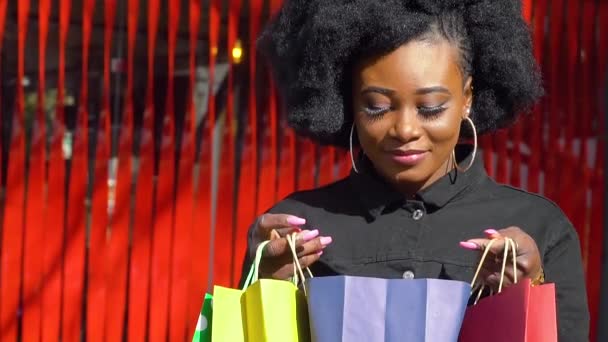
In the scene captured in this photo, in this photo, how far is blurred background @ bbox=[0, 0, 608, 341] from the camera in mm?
4164

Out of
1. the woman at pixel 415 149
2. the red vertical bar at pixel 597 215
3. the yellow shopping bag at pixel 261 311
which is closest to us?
the yellow shopping bag at pixel 261 311

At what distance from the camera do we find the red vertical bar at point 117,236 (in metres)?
4.22

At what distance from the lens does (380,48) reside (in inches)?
87.0

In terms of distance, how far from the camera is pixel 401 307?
1.98 m

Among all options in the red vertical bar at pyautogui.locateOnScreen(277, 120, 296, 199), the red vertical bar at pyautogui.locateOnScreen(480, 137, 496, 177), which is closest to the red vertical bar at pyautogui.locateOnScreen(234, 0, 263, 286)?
the red vertical bar at pyautogui.locateOnScreen(277, 120, 296, 199)

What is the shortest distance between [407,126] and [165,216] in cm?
229

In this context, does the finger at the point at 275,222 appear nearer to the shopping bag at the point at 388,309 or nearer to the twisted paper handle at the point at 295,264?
the twisted paper handle at the point at 295,264

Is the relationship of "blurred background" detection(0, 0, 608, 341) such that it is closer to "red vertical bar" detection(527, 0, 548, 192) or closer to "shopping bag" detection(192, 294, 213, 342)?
"red vertical bar" detection(527, 0, 548, 192)

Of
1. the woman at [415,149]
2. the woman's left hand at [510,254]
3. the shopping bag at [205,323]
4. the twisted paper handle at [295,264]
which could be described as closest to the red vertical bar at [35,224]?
the woman at [415,149]

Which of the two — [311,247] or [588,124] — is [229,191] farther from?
[311,247]

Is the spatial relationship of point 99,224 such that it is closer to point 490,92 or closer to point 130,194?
point 130,194

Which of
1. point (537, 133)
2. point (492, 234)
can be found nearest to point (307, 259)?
point (492, 234)

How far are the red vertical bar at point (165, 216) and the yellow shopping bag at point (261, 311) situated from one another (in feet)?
7.04

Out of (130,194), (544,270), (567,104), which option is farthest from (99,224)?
(544,270)
